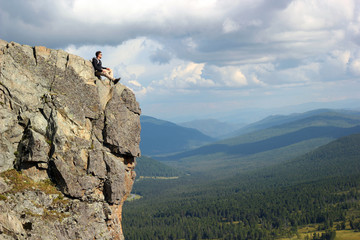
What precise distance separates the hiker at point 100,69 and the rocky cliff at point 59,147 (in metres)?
0.87

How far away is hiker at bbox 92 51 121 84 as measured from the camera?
45.2m

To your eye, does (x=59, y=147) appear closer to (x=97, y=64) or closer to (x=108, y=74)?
(x=97, y=64)

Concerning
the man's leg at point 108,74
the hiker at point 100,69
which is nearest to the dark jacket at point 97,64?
the hiker at point 100,69

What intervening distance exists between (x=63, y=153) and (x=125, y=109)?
35.8 feet

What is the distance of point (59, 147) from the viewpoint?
125 ft

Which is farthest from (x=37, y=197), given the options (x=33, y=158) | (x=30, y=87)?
(x=30, y=87)

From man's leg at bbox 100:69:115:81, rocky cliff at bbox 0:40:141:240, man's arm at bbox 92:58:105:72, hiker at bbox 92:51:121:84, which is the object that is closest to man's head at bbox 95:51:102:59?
hiker at bbox 92:51:121:84

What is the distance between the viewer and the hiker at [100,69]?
1780 inches

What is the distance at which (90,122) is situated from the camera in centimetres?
4300

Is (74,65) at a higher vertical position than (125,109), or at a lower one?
higher

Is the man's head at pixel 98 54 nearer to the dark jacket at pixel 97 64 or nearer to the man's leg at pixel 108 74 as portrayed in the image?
the dark jacket at pixel 97 64

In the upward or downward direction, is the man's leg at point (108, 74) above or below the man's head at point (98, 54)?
below

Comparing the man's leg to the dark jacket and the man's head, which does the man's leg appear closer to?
the dark jacket

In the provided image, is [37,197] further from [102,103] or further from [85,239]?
[102,103]
